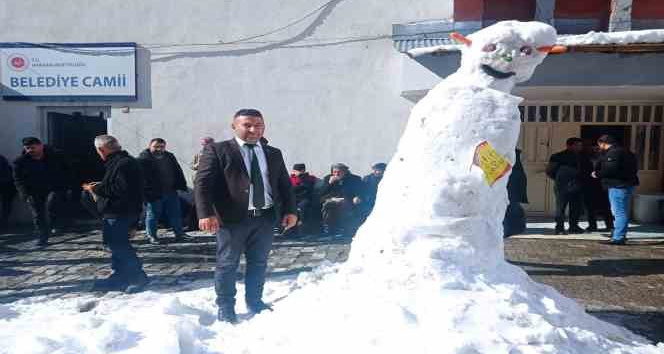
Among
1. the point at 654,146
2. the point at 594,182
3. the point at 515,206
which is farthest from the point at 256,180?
the point at 654,146

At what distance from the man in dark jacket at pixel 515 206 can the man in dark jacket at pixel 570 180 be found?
3406 mm

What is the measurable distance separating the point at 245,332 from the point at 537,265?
4.05 m

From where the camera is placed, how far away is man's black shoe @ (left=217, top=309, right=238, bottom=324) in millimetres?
3840

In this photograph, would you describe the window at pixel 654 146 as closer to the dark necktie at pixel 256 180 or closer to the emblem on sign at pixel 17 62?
the dark necktie at pixel 256 180

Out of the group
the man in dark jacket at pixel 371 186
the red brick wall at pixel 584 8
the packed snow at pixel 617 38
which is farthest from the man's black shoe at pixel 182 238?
the red brick wall at pixel 584 8

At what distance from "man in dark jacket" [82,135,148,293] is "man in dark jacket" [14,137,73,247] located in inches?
92.3

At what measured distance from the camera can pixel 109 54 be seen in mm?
9211

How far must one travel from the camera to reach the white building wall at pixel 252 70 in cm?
879

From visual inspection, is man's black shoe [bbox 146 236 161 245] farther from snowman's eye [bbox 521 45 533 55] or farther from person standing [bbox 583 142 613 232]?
person standing [bbox 583 142 613 232]

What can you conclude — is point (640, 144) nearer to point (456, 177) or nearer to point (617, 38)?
point (617, 38)

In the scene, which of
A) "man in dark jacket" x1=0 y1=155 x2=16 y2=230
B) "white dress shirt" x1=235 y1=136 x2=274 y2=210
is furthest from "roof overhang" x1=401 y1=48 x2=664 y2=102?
"man in dark jacket" x1=0 y1=155 x2=16 y2=230

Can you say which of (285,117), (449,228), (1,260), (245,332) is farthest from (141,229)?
(449,228)

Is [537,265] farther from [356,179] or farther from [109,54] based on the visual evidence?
[109,54]

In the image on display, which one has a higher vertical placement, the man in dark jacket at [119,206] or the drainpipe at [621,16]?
the drainpipe at [621,16]
